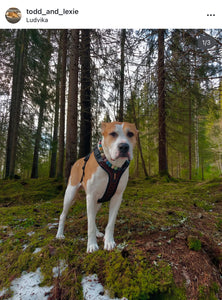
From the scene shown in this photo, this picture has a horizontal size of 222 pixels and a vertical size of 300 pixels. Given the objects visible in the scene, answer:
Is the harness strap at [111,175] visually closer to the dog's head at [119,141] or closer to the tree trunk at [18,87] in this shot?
the dog's head at [119,141]

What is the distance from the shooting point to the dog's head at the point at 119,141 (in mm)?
2082

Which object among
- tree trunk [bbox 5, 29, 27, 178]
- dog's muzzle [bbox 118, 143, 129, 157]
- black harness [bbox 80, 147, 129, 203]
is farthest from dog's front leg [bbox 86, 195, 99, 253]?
tree trunk [bbox 5, 29, 27, 178]

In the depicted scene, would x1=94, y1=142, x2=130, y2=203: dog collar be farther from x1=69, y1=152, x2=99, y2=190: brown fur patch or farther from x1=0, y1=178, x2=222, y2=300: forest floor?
x1=0, y1=178, x2=222, y2=300: forest floor

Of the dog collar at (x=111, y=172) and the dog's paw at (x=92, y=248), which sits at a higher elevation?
the dog collar at (x=111, y=172)

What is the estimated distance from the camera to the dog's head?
2.08m

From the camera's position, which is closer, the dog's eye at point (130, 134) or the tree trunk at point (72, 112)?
the dog's eye at point (130, 134)

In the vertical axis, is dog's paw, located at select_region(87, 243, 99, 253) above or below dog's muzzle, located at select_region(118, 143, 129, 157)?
below

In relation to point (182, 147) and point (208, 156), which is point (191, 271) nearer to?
point (182, 147)

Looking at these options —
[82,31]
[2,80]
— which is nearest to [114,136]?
[82,31]

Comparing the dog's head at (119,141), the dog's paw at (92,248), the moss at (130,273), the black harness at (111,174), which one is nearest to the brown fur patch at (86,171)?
the black harness at (111,174)
